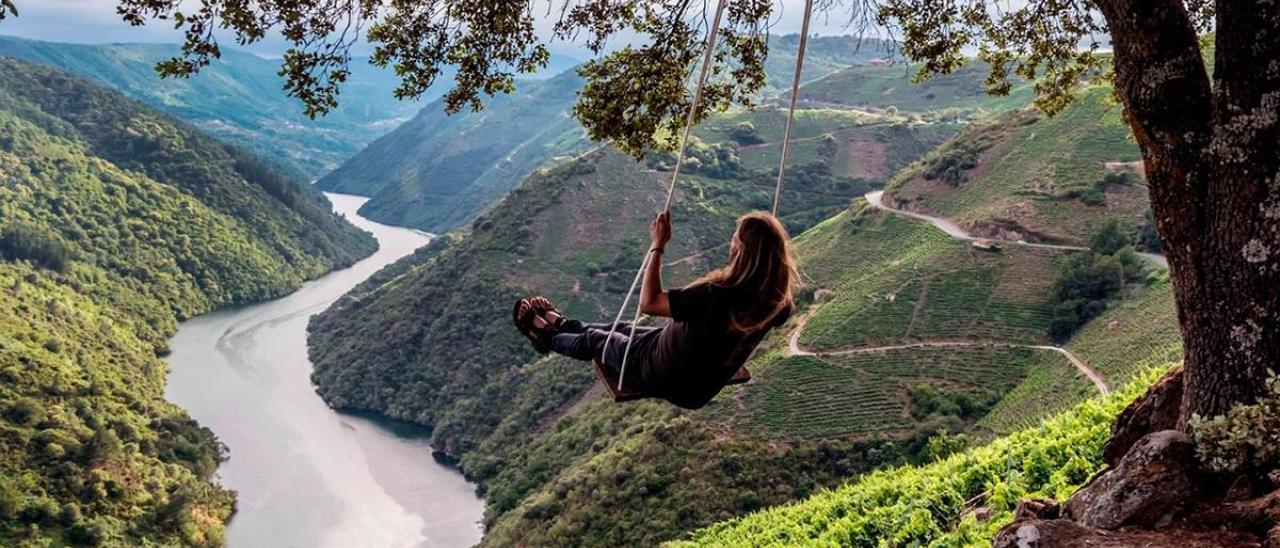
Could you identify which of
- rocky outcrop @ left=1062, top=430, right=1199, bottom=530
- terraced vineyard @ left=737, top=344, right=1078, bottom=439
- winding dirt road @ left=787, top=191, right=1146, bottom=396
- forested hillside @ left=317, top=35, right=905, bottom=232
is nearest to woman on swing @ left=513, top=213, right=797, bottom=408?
rocky outcrop @ left=1062, top=430, right=1199, bottom=530

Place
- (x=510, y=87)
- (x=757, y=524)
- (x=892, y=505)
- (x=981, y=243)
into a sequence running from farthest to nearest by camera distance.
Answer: (x=981, y=243) → (x=757, y=524) → (x=892, y=505) → (x=510, y=87)

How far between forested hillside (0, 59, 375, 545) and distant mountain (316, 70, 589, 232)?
2653 cm

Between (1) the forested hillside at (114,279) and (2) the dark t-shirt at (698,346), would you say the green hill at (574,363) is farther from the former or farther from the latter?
(2) the dark t-shirt at (698,346)

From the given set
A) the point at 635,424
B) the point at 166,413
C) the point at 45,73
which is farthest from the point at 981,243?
the point at 45,73

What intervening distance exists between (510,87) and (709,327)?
245cm

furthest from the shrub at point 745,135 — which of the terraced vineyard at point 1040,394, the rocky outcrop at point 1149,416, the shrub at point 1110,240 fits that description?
the rocky outcrop at point 1149,416

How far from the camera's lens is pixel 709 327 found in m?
4.00

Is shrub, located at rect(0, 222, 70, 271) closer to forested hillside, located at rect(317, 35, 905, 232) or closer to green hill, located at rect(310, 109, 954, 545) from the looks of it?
green hill, located at rect(310, 109, 954, 545)

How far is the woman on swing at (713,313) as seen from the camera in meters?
3.96

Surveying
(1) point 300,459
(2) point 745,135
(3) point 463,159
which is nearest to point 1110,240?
(1) point 300,459

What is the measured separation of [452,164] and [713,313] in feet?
548

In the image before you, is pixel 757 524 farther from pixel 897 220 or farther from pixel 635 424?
pixel 897 220

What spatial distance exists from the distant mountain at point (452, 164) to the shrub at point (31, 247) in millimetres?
56978

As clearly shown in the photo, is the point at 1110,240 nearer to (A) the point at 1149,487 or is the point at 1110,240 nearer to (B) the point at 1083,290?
(B) the point at 1083,290
